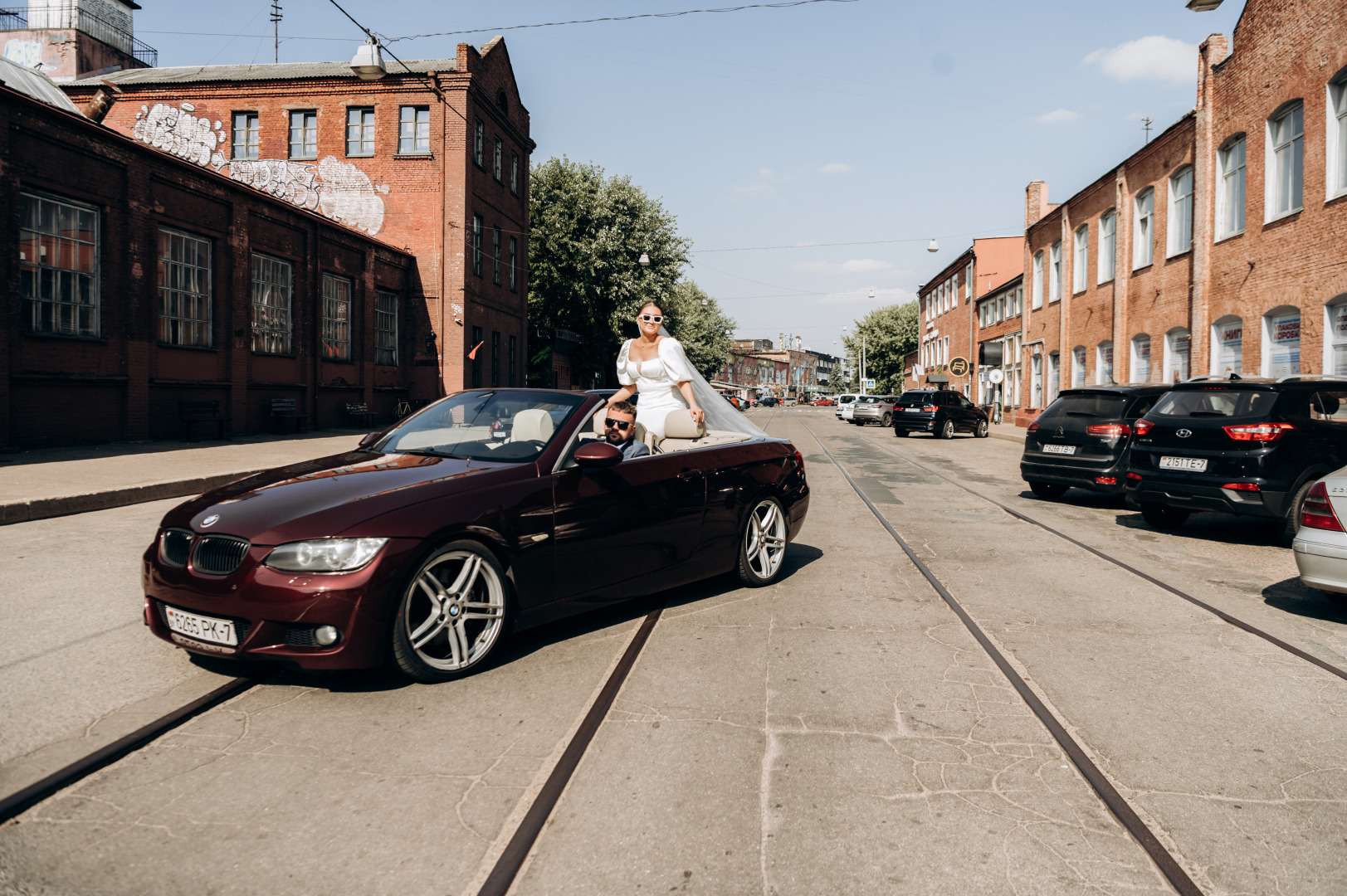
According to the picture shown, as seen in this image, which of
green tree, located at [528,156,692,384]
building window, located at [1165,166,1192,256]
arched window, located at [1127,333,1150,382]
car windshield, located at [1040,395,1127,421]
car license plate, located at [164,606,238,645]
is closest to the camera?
car license plate, located at [164,606,238,645]

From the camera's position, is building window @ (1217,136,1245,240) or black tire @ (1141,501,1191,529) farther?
building window @ (1217,136,1245,240)

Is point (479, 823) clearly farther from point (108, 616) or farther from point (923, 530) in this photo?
point (923, 530)

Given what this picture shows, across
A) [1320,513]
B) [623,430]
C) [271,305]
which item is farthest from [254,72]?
[1320,513]

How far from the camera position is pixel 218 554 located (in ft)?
12.9

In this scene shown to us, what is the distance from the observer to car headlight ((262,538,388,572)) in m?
3.79

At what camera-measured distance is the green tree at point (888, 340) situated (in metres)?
83.8

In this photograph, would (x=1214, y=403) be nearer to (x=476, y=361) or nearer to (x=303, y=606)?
(x=303, y=606)

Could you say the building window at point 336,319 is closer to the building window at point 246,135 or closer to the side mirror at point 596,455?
the building window at point 246,135

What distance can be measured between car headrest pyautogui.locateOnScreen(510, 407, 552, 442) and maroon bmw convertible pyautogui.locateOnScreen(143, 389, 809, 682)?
11 millimetres

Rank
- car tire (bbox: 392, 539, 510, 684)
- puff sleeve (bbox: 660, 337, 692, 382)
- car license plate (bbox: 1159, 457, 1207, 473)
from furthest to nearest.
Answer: car license plate (bbox: 1159, 457, 1207, 473) < puff sleeve (bbox: 660, 337, 692, 382) < car tire (bbox: 392, 539, 510, 684)

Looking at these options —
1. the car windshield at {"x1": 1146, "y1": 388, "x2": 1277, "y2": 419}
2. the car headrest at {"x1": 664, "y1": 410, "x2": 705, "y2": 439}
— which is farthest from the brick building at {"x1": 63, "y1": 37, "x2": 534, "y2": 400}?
the car headrest at {"x1": 664, "y1": 410, "x2": 705, "y2": 439}

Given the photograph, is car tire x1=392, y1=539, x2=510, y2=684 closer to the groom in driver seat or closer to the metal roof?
the groom in driver seat

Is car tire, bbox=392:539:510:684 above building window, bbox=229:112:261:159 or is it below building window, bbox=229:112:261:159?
below

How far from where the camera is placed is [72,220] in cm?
1544
